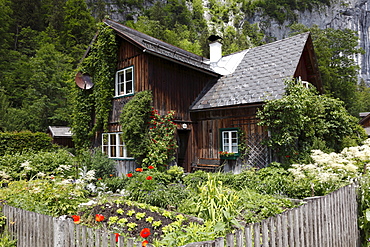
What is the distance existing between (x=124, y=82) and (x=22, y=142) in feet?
20.5

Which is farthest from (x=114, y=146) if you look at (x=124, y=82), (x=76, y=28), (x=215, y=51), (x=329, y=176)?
(x=76, y=28)

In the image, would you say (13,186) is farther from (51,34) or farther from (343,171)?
(51,34)

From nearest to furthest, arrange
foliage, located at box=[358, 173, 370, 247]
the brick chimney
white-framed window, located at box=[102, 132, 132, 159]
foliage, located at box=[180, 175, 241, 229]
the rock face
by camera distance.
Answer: foliage, located at box=[180, 175, 241, 229] → foliage, located at box=[358, 173, 370, 247] → white-framed window, located at box=[102, 132, 132, 159] → the brick chimney → the rock face

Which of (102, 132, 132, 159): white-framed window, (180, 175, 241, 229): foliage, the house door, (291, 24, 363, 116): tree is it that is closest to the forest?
(291, 24, 363, 116): tree

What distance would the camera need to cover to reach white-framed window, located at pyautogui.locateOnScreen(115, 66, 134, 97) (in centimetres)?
1214

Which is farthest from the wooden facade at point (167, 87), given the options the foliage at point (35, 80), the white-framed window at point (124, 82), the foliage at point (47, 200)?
the foliage at point (35, 80)

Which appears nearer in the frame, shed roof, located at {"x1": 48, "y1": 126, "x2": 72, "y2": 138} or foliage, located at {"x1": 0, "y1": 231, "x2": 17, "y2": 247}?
foliage, located at {"x1": 0, "y1": 231, "x2": 17, "y2": 247}

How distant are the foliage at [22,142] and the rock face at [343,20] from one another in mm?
Answer: 57856

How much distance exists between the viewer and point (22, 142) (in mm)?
12852

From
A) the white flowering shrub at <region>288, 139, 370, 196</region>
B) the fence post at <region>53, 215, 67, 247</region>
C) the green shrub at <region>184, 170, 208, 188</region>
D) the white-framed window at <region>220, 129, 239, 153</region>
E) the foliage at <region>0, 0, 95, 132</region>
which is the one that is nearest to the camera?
the fence post at <region>53, 215, 67, 247</region>

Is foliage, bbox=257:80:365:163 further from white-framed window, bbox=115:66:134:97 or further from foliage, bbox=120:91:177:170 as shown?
white-framed window, bbox=115:66:134:97

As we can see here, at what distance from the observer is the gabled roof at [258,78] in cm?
1113

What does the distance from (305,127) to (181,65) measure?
6465 mm

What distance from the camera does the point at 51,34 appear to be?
31.6 metres
